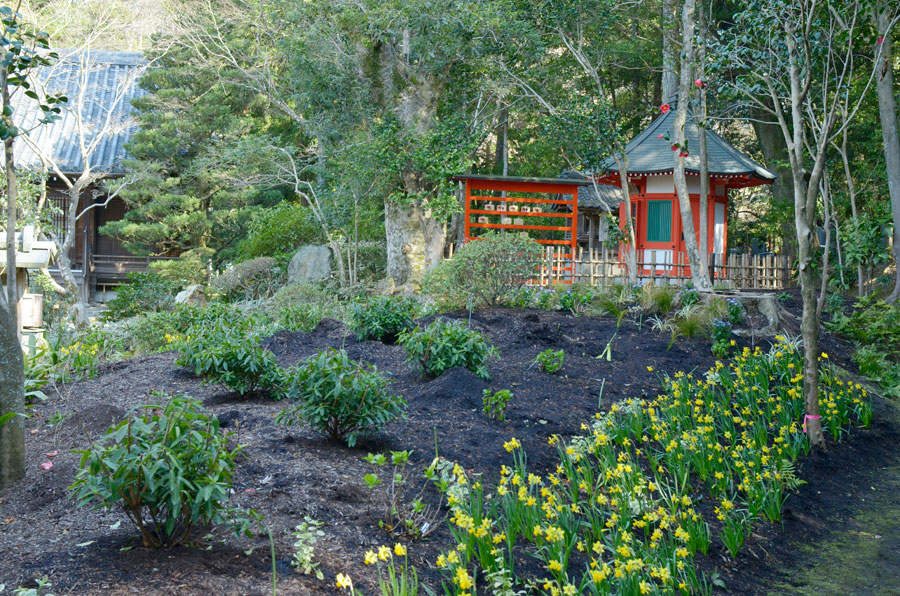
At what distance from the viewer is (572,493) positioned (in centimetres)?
416

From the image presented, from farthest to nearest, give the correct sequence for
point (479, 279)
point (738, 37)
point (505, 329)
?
point (479, 279), point (505, 329), point (738, 37)

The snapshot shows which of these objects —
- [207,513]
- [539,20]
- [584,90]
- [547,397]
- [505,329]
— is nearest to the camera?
[207,513]

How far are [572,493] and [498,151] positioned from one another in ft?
72.6

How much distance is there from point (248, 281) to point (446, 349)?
12.4 meters

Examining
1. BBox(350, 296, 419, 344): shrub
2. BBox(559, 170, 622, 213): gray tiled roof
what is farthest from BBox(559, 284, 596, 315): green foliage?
BBox(559, 170, 622, 213): gray tiled roof

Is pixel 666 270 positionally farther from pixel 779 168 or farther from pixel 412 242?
pixel 779 168

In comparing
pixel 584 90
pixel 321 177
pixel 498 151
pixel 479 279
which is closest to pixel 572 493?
pixel 479 279

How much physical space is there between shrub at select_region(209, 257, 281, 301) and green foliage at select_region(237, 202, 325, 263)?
0.96m

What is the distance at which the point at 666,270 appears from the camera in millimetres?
14695

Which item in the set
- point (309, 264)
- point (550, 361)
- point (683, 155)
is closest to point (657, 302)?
point (683, 155)

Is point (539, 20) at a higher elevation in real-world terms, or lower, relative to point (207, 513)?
higher

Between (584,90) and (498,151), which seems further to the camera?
(498,151)

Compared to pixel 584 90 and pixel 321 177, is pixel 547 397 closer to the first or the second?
pixel 321 177

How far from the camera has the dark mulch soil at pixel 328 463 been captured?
116 inches
